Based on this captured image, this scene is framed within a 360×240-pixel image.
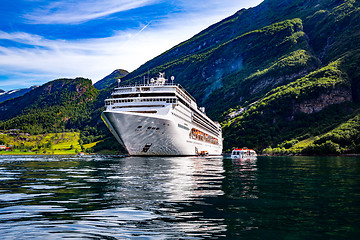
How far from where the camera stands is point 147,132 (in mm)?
69938

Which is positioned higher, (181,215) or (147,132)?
(147,132)

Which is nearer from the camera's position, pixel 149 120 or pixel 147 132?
pixel 149 120

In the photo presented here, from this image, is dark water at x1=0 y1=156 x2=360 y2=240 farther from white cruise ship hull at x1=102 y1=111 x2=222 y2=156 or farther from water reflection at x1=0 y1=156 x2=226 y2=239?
white cruise ship hull at x1=102 y1=111 x2=222 y2=156

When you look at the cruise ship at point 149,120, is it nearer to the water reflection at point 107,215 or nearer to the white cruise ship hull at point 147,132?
the white cruise ship hull at point 147,132

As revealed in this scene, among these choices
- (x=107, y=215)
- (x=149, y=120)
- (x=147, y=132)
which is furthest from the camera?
(x=147, y=132)

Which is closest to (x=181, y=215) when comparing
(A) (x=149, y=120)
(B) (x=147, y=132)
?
(A) (x=149, y=120)

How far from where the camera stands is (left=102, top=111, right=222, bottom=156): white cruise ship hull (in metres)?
68.2

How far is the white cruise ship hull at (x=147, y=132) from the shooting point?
68.2 m

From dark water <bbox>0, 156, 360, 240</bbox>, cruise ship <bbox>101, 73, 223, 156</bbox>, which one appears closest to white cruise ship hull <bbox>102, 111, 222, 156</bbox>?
cruise ship <bbox>101, 73, 223, 156</bbox>

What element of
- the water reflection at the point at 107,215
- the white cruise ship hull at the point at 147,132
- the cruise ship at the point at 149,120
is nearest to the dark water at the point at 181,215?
the water reflection at the point at 107,215

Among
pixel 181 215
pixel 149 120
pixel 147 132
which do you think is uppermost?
pixel 149 120

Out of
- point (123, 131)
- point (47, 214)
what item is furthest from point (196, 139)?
point (47, 214)

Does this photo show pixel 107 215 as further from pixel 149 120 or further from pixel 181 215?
pixel 149 120

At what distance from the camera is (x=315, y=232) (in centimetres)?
888
